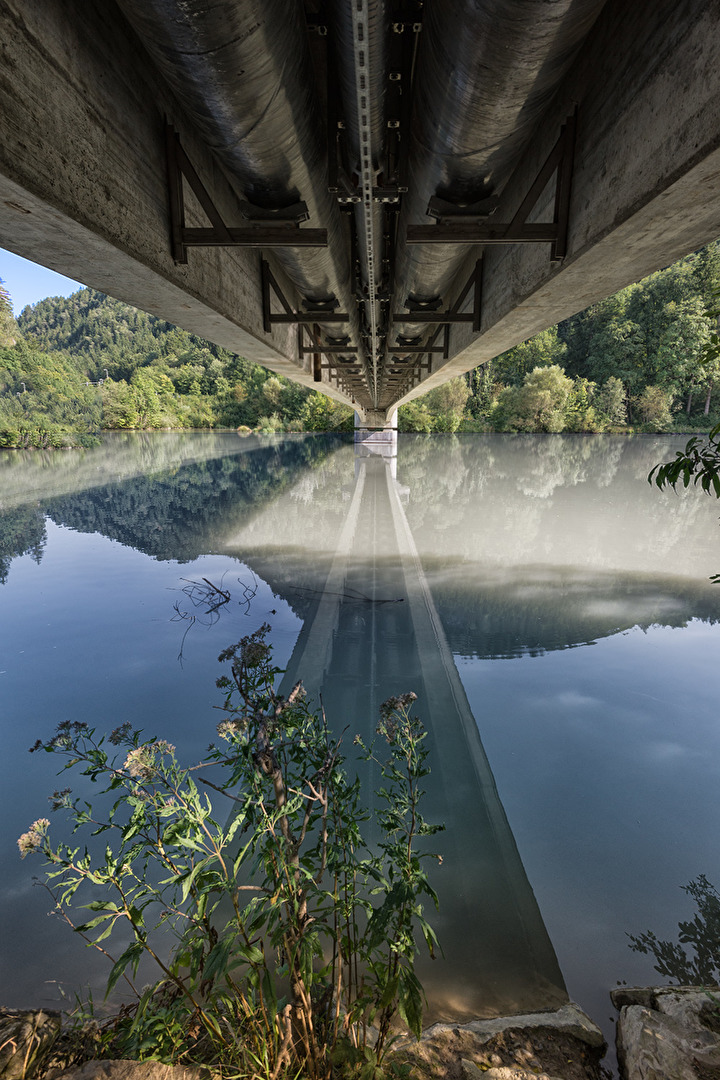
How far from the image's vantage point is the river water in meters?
3.07

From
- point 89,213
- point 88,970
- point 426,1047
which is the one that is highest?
point 89,213

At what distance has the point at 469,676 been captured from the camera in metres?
6.34

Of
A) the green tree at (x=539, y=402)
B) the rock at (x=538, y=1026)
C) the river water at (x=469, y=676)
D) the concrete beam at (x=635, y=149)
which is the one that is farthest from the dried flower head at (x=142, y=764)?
the green tree at (x=539, y=402)

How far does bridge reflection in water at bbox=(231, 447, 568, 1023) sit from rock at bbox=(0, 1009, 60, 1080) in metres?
1.75

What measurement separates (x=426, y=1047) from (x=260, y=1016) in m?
0.75

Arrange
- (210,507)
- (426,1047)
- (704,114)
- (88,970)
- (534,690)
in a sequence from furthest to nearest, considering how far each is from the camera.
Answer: (210,507) < (534,690) < (88,970) < (426,1047) < (704,114)

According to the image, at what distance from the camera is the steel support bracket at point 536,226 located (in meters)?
3.03

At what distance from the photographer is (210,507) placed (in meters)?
17.5

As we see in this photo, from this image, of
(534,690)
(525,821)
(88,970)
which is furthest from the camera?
(534,690)

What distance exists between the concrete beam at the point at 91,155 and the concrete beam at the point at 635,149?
2560mm

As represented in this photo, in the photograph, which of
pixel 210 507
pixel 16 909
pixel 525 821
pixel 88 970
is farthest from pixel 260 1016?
pixel 210 507

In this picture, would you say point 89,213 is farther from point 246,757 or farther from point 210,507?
point 210,507

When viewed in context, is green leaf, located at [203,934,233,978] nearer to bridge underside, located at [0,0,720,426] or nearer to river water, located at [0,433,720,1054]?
river water, located at [0,433,720,1054]

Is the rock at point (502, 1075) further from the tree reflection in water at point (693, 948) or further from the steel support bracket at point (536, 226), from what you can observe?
the steel support bracket at point (536, 226)
